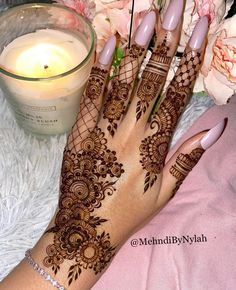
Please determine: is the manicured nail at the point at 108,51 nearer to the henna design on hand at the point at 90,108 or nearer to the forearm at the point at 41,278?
the henna design on hand at the point at 90,108

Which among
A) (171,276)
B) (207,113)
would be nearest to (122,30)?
(207,113)

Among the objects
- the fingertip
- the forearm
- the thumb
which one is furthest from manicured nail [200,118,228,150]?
the forearm

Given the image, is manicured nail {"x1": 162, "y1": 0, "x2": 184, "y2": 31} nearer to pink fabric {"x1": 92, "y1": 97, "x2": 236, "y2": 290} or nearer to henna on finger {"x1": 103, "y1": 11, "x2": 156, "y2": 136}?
henna on finger {"x1": 103, "y1": 11, "x2": 156, "y2": 136}

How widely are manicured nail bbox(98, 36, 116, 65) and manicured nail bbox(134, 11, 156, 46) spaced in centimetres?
3

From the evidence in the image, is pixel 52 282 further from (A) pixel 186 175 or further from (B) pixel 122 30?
(B) pixel 122 30

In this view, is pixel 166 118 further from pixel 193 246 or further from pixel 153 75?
pixel 193 246

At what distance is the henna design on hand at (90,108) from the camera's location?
0.75 meters

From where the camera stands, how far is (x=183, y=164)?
0.73 metres

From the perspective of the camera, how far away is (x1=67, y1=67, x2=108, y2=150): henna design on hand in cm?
75

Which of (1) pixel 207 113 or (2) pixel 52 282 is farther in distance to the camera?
(1) pixel 207 113

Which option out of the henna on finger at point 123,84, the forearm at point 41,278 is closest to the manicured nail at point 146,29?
the henna on finger at point 123,84

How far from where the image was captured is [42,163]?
2.72 ft

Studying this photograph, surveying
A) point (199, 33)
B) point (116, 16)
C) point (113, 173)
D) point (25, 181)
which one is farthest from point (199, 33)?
point (25, 181)

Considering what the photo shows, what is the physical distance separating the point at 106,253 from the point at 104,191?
3.3 inches
